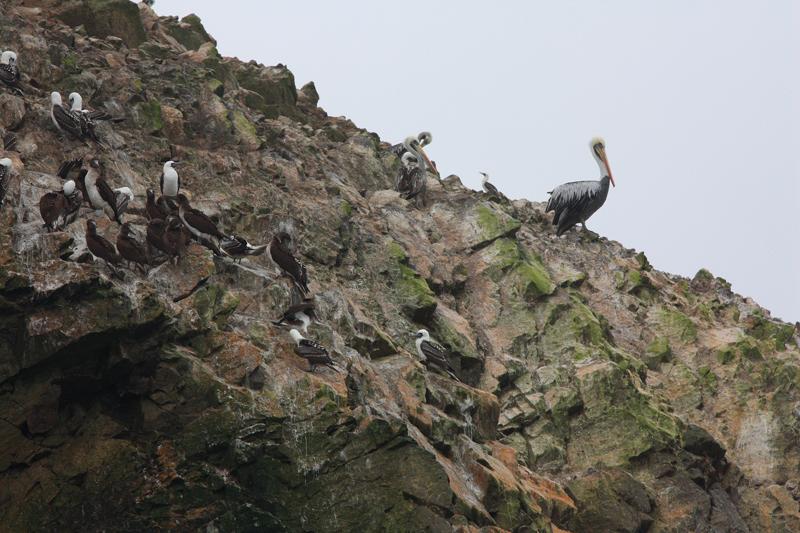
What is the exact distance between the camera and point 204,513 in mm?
13602

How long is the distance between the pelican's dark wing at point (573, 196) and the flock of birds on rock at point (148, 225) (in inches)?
367

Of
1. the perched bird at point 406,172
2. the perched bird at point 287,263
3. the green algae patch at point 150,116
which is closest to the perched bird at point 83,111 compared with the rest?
the green algae patch at point 150,116

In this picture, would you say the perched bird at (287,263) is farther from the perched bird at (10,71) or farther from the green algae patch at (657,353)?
the green algae patch at (657,353)

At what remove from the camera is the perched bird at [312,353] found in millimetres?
15133

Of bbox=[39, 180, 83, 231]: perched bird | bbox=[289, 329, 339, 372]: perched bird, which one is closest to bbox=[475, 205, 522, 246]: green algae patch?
bbox=[289, 329, 339, 372]: perched bird

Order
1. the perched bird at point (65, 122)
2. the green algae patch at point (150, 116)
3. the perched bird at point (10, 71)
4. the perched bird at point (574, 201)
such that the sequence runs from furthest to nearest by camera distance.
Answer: the perched bird at point (574, 201) < the green algae patch at point (150, 116) < the perched bird at point (10, 71) < the perched bird at point (65, 122)

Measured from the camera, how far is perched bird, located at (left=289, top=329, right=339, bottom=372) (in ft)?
49.6

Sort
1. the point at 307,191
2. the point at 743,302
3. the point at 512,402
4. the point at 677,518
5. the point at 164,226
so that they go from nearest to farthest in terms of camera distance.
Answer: the point at 164,226 < the point at 677,518 < the point at 512,402 < the point at 307,191 < the point at 743,302

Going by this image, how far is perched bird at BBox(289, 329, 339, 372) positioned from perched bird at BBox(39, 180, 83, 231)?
12.9 ft

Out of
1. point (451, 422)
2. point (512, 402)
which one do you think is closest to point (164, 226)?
point (451, 422)

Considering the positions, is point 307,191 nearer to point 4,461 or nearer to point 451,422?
point 451,422

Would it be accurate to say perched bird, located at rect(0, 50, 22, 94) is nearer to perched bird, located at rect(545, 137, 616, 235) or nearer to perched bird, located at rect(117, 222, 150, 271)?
perched bird, located at rect(117, 222, 150, 271)

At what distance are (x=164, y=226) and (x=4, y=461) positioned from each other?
171 inches

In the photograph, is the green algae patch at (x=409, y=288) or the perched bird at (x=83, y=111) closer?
the perched bird at (x=83, y=111)
